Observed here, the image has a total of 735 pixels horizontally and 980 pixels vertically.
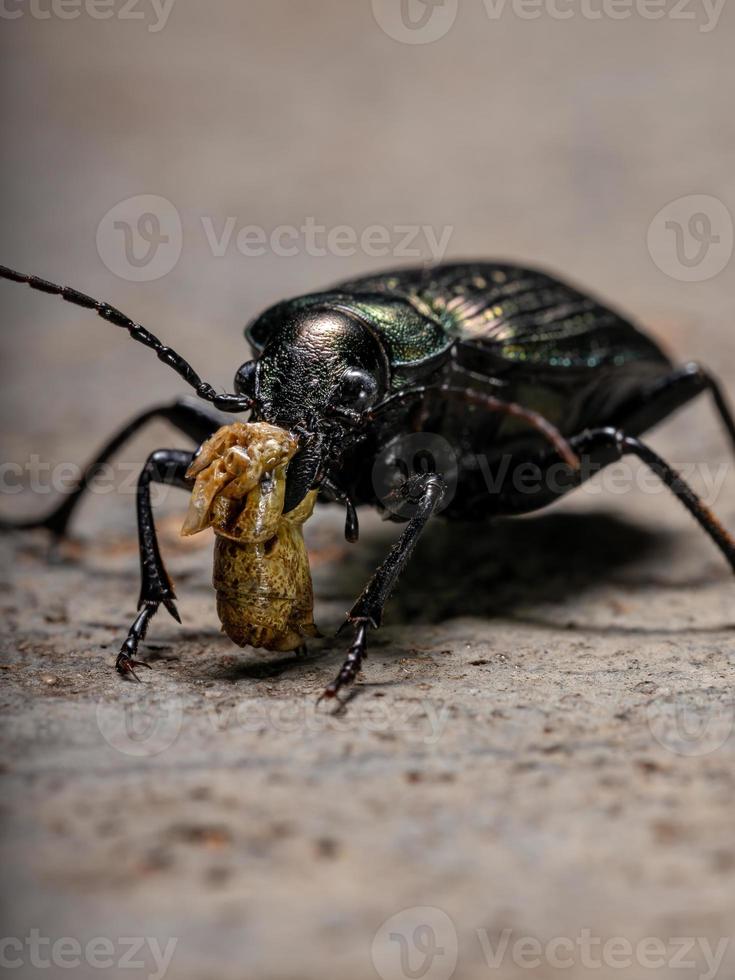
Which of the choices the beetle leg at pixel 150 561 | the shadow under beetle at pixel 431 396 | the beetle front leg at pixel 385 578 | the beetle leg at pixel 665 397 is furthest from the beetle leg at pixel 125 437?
the beetle leg at pixel 665 397

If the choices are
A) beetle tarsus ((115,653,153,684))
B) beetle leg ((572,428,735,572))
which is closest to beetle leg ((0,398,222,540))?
beetle tarsus ((115,653,153,684))

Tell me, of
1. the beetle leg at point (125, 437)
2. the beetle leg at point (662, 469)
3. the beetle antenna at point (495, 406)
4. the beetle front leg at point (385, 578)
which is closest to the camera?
the beetle antenna at point (495, 406)

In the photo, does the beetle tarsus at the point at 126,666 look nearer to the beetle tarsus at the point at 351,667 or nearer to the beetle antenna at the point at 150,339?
the beetle tarsus at the point at 351,667

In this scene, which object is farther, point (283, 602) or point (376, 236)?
point (376, 236)

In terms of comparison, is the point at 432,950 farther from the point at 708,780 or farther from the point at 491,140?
the point at 491,140

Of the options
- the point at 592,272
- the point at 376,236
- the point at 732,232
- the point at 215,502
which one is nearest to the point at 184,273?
the point at 376,236
